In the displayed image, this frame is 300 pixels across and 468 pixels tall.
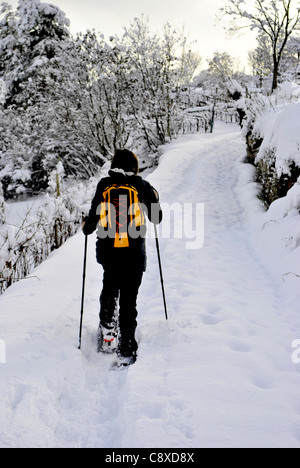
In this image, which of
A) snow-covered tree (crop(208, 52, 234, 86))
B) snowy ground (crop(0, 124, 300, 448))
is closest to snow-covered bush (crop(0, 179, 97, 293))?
snowy ground (crop(0, 124, 300, 448))

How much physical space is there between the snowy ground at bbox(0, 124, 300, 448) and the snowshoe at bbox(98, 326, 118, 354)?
0.10 metres

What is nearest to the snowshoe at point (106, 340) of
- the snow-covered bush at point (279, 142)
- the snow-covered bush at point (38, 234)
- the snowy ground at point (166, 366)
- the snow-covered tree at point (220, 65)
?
the snowy ground at point (166, 366)

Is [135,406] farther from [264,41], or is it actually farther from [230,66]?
[230,66]

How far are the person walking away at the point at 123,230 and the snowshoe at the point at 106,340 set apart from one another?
0.18 metres

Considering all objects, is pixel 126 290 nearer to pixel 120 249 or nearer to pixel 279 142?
pixel 120 249

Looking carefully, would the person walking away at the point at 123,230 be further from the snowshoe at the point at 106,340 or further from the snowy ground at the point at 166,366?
the snowy ground at the point at 166,366

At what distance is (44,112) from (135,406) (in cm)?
1527

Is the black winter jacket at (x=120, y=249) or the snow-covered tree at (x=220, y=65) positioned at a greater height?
the snow-covered tree at (x=220, y=65)

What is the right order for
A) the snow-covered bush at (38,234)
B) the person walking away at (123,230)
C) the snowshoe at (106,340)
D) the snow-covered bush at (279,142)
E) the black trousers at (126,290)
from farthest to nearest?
the snow-covered bush at (279,142)
the snow-covered bush at (38,234)
the snowshoe at (106,340)
the black trousers at (126,290)
the person walking away at (123,230)

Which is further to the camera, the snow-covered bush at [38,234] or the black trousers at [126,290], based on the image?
the snow-covered bush at [38,234]

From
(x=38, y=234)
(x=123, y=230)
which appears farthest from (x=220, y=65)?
(x=123, y=230)

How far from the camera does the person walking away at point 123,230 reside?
8.54 feet

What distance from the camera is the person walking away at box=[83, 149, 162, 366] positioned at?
2.60 m

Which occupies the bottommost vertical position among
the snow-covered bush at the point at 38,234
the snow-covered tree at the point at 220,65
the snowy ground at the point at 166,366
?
the snowy ground at the point at 166,366
